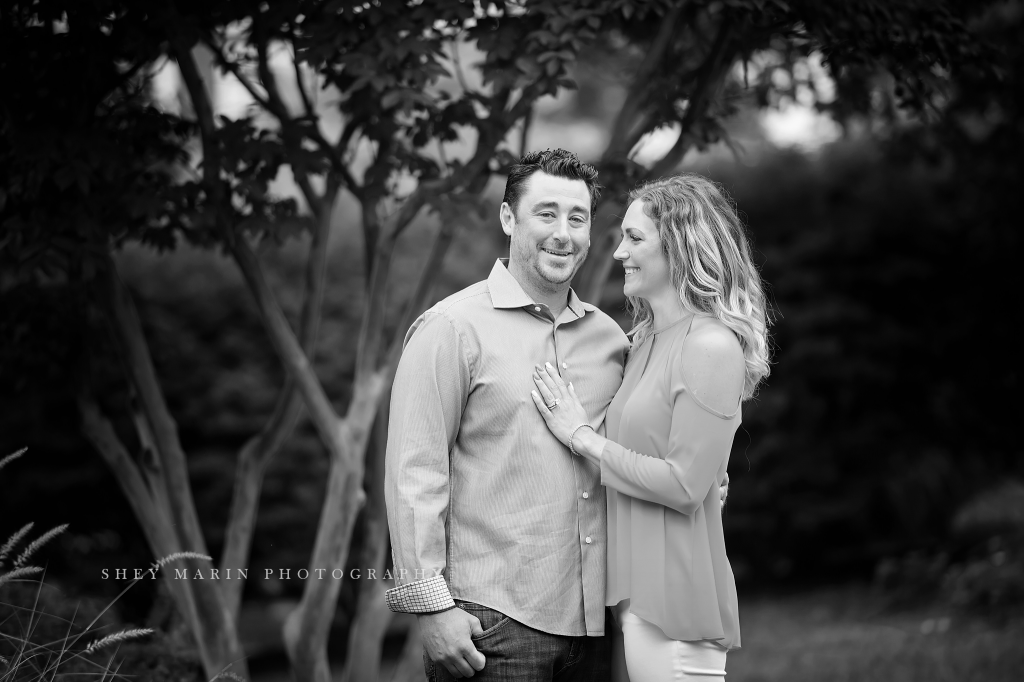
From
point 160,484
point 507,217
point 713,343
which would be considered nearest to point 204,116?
point 160,484

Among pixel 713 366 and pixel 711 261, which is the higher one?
pixel 711 261

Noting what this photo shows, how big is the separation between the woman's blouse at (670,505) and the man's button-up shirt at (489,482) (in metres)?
0.12

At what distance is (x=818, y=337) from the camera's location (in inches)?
335

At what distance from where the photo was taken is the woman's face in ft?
8.98

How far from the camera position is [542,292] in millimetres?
2846

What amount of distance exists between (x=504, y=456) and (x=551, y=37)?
1.77 meters

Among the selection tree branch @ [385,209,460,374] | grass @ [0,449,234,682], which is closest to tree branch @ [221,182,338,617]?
tree branch @ [385,209,460,374]

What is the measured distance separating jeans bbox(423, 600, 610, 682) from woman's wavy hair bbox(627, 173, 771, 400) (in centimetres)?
88

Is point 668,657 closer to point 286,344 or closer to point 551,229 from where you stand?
point 551,229

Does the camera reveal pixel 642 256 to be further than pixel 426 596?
Yes

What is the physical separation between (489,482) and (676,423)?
55 centimetres

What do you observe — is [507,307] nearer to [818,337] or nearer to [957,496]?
[818,337]

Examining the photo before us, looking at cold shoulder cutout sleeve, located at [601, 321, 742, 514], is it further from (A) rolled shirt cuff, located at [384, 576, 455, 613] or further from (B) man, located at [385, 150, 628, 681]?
(A) rolled shirt cuff, located at [384, 576, 455, 613]

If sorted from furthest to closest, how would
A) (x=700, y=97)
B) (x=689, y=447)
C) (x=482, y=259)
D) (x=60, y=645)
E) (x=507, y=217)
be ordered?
1. (x=482, y=259)
2. (x=700, y=97)
3. (x=60, y=645)
4. (x=507, y=217)
5. (x=689, y=447)
